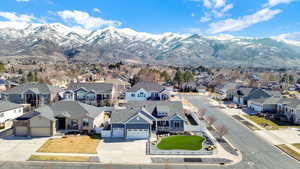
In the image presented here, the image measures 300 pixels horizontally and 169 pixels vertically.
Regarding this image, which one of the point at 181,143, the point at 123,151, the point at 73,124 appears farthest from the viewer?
the point at 73,124

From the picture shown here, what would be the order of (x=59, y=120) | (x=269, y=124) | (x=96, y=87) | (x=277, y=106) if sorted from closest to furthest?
(x=59, y=120) < (x=269, y=124) < (x=277, y=106) < (x=96, y=87)

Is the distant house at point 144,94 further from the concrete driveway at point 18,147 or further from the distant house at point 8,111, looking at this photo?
the concrete driveway at point 18,147

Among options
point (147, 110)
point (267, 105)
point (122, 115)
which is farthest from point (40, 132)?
point (267, 105)

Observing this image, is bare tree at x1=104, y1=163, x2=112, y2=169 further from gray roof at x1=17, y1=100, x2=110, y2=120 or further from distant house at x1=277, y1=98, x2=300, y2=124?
distant house at x1=277, y1=98, x2=300, y2=124

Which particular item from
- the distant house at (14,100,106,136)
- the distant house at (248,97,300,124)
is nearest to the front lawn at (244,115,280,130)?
the distant house at (248,97,300,124)

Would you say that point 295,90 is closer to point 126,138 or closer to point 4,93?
point 126,138

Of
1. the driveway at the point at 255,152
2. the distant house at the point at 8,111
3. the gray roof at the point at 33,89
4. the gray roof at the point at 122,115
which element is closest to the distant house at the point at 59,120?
the gray roof at the point at 122,115

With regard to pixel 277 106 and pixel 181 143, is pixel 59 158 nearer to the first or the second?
pixel 181 143
